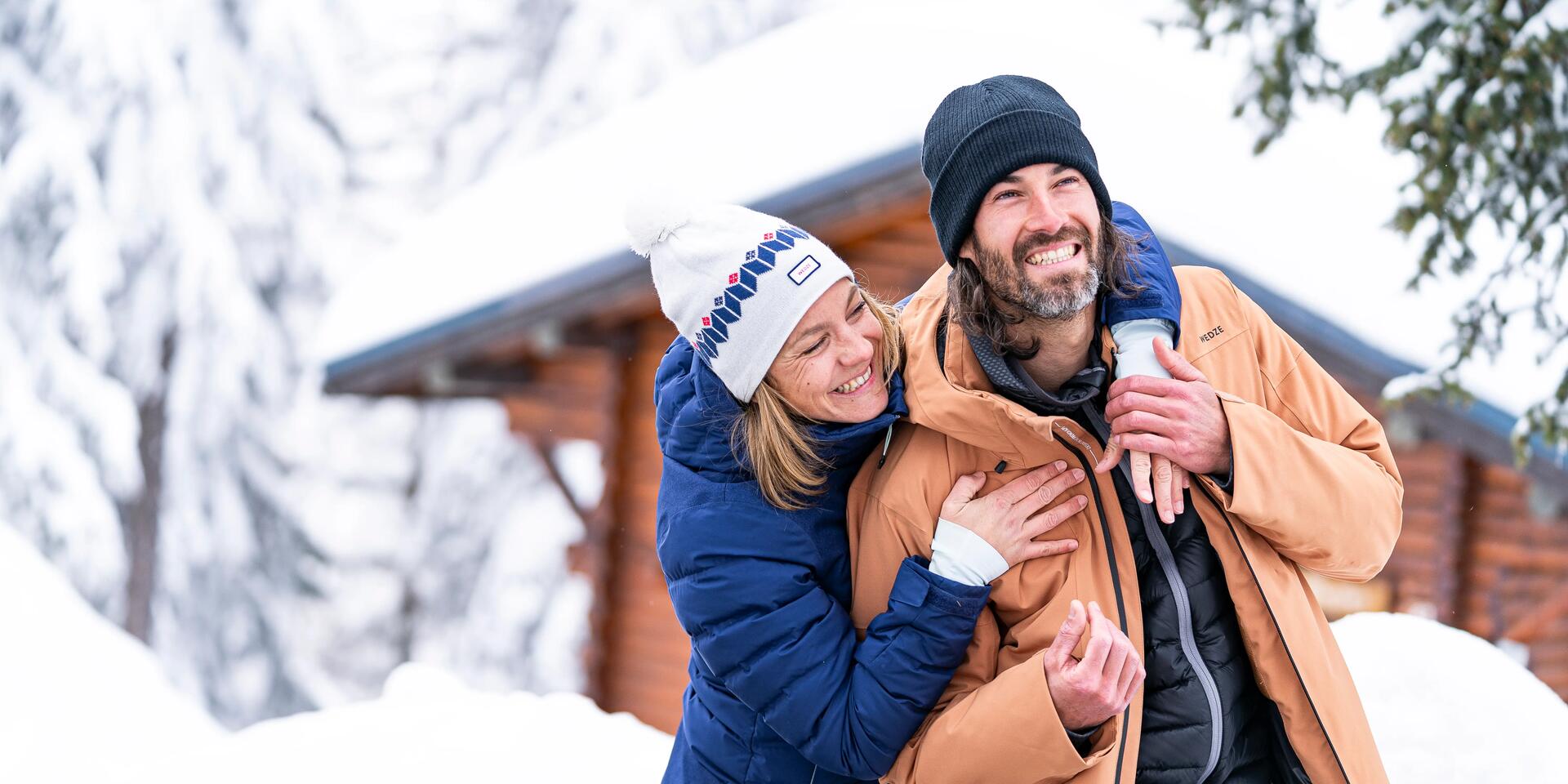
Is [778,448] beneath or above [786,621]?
above

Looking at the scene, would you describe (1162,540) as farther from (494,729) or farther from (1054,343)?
(494,729)

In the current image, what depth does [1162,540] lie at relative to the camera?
2.46 meters

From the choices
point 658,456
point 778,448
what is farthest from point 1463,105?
point 658,456

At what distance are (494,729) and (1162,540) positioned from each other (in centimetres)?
284

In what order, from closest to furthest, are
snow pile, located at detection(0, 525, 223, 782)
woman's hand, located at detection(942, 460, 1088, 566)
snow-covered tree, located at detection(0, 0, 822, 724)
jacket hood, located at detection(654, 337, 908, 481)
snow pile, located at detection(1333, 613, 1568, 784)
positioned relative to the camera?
woman's hand, located at detection(942, 460, 1088, 566)
jacket hood, located at detection(654, 337, 908, 481)
snow pile, located at detection(1333, 613, 1568, 784)
snow pile, located at detection(0, 525, 223, 782)
snow-covered tree, located at detection(0, 0, 822, 724)

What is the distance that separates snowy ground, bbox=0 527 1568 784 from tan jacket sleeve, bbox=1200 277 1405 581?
1426 mm

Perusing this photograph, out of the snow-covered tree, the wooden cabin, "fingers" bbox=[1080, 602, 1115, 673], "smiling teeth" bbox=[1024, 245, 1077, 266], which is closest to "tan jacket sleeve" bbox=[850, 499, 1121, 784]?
"fingers" bbox=[1080, 602, 1115, 673]

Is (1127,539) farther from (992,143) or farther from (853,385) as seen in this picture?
(992,143)

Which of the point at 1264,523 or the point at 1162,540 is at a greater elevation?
the point at 1264,523

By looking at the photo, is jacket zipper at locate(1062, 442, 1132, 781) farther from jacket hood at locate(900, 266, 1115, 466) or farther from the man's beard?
the man's beard

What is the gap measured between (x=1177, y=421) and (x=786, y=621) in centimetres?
82

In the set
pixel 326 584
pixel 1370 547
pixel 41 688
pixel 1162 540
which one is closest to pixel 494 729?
pixel 41 688

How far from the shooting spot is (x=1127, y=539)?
2.46 metres

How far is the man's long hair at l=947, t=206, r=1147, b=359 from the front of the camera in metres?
2.52
